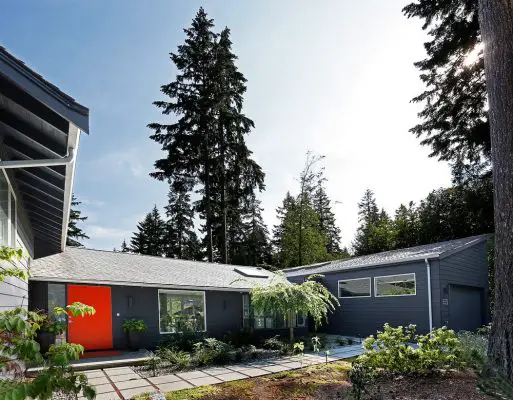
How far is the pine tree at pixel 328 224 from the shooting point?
33.0 metres

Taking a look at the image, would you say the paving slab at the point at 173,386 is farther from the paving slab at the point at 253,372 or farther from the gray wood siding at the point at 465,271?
the gray wood siding at the point at 465,271

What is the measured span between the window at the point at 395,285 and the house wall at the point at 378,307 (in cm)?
13

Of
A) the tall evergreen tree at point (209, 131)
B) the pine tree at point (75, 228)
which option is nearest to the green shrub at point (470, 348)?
the tall evergreen tree at point (209, 131)

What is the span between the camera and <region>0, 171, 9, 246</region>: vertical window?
4.45 metres

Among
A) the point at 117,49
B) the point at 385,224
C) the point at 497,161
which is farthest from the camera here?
the point at 385,224

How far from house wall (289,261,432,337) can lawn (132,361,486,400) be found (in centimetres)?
578

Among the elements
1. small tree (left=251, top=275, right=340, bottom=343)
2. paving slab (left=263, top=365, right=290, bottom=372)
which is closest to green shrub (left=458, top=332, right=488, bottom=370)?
paving slab (left=263, top=365, right=290, bottom=372)

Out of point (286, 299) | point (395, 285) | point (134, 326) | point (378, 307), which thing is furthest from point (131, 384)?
point (395, 285)

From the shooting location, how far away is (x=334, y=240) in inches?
1431

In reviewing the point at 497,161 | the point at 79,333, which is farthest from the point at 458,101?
the point at 79,333

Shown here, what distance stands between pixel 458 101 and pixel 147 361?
43.4 ft

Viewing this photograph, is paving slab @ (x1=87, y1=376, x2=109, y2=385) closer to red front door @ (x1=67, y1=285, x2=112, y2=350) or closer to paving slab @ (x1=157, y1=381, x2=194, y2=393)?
paving slab @ (x1=157, y1=381, x2=194, y2=393)

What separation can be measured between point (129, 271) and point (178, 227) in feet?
66.9

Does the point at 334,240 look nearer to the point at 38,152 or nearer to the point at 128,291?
the point at 128,291
